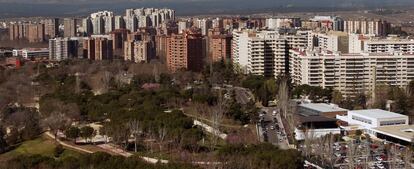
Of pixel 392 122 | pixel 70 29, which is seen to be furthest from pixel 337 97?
pixel 70 29

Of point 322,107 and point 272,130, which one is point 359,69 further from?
point 272,130

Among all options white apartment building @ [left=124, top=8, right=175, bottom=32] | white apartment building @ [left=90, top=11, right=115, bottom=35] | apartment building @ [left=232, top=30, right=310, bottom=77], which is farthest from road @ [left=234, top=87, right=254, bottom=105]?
white apartment building @ [left=90, top=11, right=115, bottom=35]

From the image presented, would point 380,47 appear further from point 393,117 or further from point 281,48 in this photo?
point 393,117

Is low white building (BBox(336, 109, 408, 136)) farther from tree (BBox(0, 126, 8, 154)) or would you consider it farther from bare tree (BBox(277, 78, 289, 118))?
tree (BBox(0, 126, 8, 154))

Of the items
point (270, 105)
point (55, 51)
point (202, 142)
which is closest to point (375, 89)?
point (270, 105)

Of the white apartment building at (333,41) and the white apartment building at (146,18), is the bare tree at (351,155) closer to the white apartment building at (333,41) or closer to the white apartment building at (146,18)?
the white apartment building at (333,41)

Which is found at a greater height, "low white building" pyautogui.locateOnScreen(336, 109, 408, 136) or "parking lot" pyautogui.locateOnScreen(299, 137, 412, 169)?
"low white building" pyautogui.locateOnScreen(336, 109, 408, 136)
